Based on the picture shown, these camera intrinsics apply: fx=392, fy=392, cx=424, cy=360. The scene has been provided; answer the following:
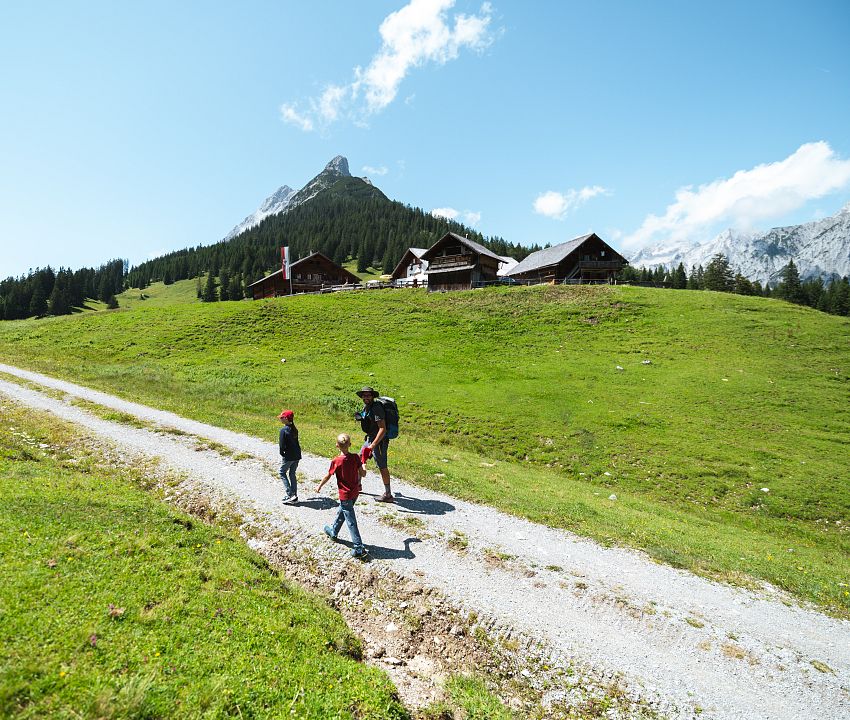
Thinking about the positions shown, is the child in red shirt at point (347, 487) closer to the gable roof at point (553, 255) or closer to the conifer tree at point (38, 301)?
the gable roof at point (553, 255)

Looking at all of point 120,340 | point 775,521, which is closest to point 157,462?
point 775,521

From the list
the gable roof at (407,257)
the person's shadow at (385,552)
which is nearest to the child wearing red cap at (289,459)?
the person's shadow at (385,552)

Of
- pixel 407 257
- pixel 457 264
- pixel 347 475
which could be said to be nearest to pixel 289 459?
pixel 347 475

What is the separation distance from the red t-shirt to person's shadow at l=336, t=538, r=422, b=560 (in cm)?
138

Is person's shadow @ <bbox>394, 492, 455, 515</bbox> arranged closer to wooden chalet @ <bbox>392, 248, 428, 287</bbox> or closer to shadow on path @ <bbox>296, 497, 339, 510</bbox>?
shadow on path @ <bbox>296, 497, 339, 510</bbox>

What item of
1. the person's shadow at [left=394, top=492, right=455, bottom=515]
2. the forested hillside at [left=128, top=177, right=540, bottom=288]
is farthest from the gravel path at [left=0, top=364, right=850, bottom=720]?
the forested hillside at [left=128, top=177, right=540, bottom=288]

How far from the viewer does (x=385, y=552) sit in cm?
970

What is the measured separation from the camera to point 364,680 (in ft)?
19.1

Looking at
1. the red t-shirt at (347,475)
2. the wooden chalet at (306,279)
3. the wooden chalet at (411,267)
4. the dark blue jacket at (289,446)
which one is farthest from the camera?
the wooden chalet at (411,267)

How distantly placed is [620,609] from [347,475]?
21.5 feet

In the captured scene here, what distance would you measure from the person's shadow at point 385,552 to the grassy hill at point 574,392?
445 centimetres

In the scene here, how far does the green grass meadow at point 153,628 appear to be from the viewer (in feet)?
14.9

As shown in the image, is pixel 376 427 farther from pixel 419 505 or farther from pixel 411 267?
pixel 411 267

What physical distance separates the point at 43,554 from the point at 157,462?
8.86 metres
